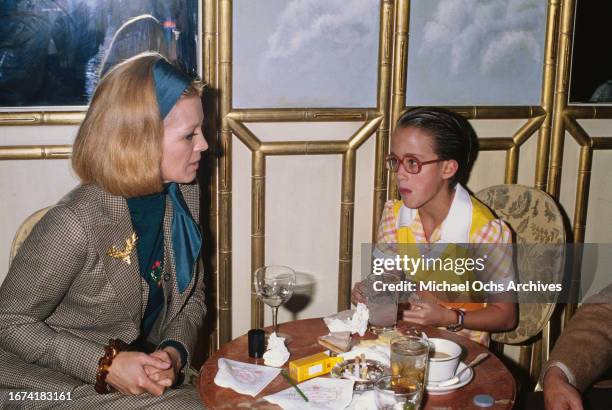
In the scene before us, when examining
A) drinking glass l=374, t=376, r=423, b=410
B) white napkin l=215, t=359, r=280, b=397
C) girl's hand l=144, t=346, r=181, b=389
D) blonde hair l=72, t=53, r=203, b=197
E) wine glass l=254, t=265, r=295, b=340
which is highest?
blonde hair l=72, t=53, r=203, b=197

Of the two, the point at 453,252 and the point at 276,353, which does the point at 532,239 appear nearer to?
the point at 453,252

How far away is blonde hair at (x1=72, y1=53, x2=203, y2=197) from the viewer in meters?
2.00

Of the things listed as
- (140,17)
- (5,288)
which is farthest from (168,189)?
(140,17)

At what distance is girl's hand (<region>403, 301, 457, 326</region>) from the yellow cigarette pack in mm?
458

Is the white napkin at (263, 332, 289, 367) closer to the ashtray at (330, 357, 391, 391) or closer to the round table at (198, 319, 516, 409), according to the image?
the round table at (198, 319, 516, 409)

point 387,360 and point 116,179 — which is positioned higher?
point 116,179

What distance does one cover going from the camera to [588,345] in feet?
6.53

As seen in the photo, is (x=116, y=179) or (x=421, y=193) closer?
(x=116, y=179)

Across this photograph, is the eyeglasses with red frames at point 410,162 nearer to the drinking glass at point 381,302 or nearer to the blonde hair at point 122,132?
the drinking glass at point 381,302

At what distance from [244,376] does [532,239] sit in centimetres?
154

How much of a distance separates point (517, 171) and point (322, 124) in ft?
3.50

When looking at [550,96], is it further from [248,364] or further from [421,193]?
[248,364]

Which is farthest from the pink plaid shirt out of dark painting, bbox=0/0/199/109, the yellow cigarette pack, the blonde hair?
dark painting, bbox=0/0/199/109

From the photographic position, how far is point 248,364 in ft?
6.01
